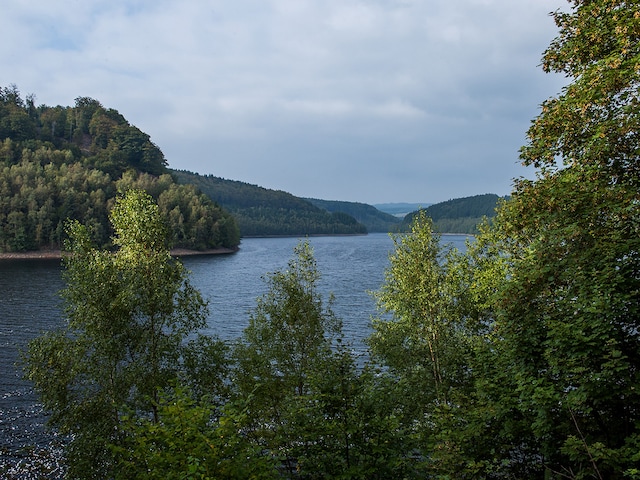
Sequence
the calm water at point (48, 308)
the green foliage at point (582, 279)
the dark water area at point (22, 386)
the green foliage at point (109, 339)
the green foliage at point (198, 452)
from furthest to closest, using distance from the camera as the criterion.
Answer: the calm water at point (48, 308) → the dark water area at point (22, 386) → the green foliage at point (109, 339) → the green foliage at point (582, 279) → the green foliage at point (198, 452)

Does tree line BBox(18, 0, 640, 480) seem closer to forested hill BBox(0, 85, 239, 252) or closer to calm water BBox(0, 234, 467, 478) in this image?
calm water BBox(0, 234, 467, 478)

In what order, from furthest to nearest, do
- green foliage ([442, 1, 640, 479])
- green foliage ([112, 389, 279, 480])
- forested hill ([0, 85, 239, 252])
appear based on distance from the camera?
forested hill ([0, 85, 239, 252]), green foliage ([442, 1, 640, 479]), green foliage ([112, 389, 279, 480])

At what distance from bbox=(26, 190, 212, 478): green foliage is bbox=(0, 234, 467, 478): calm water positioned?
13.5 ft

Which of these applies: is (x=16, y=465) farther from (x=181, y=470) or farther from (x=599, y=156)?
(x=599, y=156)

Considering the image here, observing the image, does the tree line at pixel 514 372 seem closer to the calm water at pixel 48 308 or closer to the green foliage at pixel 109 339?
the green foliage at pixel 109 339

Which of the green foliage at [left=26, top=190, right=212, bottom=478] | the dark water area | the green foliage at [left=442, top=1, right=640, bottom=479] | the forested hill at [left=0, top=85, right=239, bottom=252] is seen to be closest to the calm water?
the dark water area

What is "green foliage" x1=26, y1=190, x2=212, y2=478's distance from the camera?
19.2 m

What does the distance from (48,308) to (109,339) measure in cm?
4507

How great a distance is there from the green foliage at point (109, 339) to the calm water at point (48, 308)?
4114mm

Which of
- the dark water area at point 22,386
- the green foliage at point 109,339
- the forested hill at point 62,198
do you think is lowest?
the dark water area at point 22,386

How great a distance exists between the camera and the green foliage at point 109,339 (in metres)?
19.2

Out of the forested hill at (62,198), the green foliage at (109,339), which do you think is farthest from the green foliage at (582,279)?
the forested hill at (62,198)

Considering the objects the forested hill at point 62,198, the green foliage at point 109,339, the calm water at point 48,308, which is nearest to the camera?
the green foliage at point 109,339

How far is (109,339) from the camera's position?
2016cm
